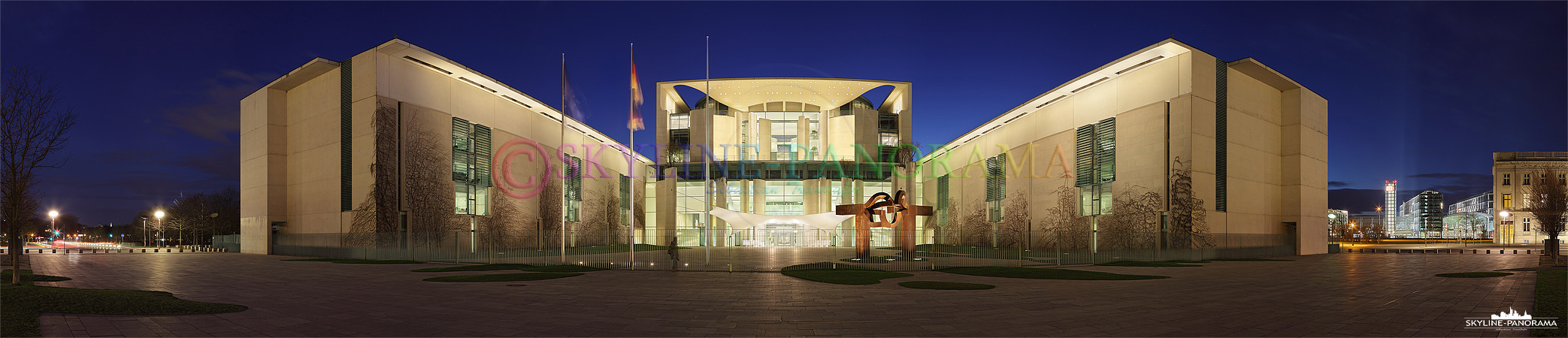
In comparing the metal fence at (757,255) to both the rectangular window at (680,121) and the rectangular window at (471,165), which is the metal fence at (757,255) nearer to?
the rectangular window at (471,165)

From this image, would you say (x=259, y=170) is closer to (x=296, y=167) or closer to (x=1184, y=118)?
(x=296, y=167)

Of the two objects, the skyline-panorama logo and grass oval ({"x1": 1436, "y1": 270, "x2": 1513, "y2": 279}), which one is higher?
the skyline-panorama logo

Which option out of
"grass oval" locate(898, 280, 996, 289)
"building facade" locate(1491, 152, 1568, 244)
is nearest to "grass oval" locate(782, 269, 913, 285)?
"grass oval" locate(898, 280, 996, 289)

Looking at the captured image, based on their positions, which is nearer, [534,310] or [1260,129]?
[534,310]

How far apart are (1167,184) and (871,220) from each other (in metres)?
16.6

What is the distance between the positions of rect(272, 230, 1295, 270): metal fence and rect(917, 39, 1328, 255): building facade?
0.78 ft

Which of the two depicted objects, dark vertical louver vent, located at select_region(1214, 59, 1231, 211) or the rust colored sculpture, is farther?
dark vertical louver vent, located at select_region(1214, 59, 1231, 211)

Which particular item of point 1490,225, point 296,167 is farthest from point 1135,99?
point 1490,225

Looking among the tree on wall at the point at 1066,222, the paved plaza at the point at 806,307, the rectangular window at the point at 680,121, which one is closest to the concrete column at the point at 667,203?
the rectangular window at the point at 680,121

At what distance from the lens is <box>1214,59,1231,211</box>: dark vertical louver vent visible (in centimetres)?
3681

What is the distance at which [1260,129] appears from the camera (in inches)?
1601

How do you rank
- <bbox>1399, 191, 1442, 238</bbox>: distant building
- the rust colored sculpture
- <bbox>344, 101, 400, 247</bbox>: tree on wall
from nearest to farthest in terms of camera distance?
the rust colored sculpture < <bbox>344, 101, 400, 247</bbox>: tree on wall < <bbox>1399, 191, 1442, 238</bbox>: distant building

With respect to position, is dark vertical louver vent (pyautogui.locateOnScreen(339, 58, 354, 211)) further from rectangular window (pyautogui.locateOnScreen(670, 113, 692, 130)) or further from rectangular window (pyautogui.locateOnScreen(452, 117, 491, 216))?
rectangular window (pyautogui.locateOnScreen(670, 113, 692, 130))

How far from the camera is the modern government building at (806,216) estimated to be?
116 feet
